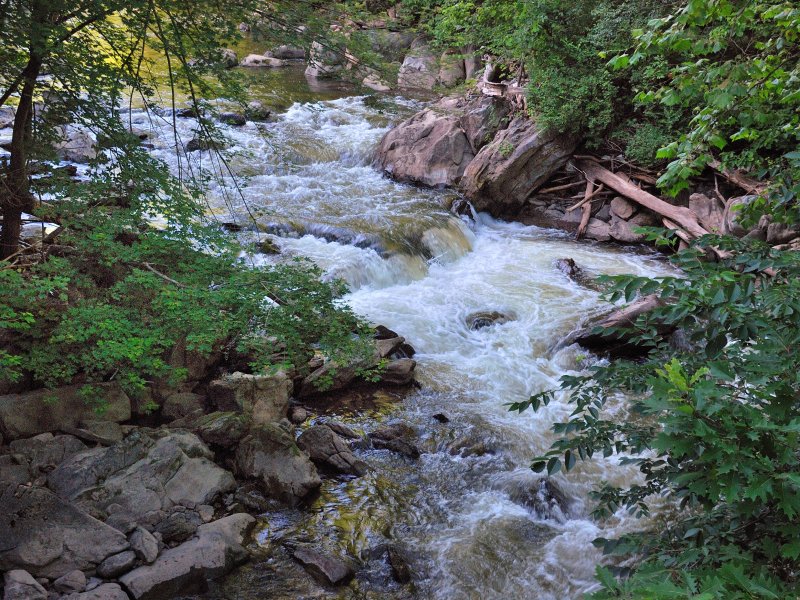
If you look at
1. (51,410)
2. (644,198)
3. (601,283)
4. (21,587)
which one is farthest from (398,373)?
(644,198)

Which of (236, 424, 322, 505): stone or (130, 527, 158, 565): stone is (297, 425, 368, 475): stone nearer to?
(236, 424, 322, 505): stone

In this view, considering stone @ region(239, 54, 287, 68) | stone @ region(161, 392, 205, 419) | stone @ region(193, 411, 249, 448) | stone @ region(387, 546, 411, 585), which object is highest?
stone @ region(239, 54, 287, 68)

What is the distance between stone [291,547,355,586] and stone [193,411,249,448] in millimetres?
1484

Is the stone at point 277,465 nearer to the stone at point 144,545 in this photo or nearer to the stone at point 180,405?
the stone at point 180,405

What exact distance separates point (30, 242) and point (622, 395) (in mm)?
7053

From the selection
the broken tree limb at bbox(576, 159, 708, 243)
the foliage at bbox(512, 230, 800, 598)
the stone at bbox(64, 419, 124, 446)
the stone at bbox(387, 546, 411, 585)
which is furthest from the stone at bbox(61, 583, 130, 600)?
the broken tree limb at bbox(576, 159, 708, 243)

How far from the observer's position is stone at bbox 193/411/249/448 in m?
5.69

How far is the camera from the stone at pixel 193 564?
4098 millimetres

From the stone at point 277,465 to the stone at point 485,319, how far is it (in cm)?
422

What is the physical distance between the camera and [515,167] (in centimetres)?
1323

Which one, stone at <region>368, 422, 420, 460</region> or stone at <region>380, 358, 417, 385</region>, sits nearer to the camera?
stone at <region>368, 422, 420, 460</region>

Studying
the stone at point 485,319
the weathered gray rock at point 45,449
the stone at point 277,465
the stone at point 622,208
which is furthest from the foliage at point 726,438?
the stone at point 622,208

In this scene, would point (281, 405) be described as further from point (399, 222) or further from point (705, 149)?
point (399, 222)

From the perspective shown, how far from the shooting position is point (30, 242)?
5.90 meters
